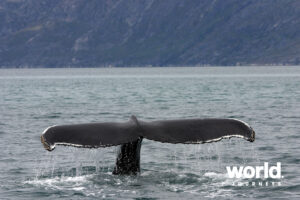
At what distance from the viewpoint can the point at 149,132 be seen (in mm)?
9602

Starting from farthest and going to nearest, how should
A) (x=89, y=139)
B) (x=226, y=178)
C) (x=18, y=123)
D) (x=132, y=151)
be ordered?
(x=18, y=123) < (x=226, y=178) < (x=132, y=151) < (x=89, y=139)

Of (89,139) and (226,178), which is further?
(226,178)

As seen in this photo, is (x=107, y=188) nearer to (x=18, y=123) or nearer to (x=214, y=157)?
(x=214, y=157)

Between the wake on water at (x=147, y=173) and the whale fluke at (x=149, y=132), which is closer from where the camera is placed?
the whale fluke at (x=149, y=132)

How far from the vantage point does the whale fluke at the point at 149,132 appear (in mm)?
9234

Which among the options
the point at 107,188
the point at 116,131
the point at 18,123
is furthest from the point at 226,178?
the point at 18,123

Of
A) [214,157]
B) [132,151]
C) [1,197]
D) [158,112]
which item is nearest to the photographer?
[132,151]

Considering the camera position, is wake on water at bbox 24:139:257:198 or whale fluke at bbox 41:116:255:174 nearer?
whale fluke at bbox 41:116:255:174

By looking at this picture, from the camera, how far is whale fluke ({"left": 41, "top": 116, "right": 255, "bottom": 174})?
9.23 m

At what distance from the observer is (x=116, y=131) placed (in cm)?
962

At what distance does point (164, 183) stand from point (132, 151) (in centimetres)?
148

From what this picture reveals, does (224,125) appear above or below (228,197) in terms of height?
above

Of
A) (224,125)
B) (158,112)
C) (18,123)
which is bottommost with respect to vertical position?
(224,125)

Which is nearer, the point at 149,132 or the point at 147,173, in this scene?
the point at 149,132
